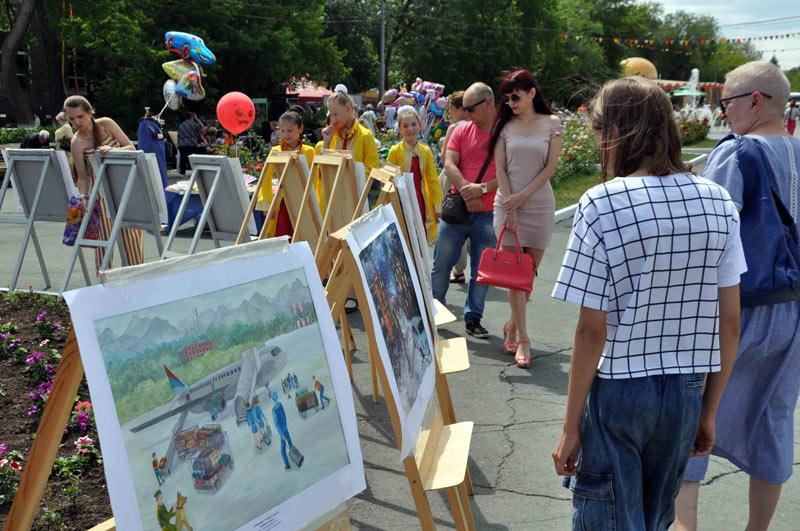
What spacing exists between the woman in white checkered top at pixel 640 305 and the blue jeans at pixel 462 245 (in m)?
3.76

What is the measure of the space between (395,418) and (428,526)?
1.30 ft

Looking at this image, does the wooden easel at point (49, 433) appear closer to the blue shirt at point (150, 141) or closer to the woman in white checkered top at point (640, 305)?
the woman in white checkered top at point (640, 305)

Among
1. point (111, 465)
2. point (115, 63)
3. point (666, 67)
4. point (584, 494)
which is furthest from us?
point (666, 67)

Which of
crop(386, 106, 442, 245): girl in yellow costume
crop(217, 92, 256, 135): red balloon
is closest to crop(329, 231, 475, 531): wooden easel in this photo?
crop(386, 106, 442, 245): girl in yellow costume

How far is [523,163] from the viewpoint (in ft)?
17.7

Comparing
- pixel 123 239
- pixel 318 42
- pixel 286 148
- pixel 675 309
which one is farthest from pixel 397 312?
pixel 318 42

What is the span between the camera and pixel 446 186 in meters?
7.07

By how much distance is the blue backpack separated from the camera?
283 centimetres

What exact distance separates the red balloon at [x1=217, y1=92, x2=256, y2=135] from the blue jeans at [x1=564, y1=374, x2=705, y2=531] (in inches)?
544

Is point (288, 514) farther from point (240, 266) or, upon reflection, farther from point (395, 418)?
point (240, 266)

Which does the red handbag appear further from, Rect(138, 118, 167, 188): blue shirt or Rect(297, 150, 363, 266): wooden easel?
Rect(138, 118, 167, 188): blue shirt

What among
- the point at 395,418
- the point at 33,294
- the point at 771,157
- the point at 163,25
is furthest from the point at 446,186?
the point at 163,25

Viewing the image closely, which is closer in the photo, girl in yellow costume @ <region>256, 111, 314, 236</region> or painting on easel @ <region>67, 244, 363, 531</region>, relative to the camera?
painting on easel @ <region>67, 244, 363, 531</region>

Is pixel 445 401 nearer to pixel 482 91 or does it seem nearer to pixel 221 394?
pixel 221 394
